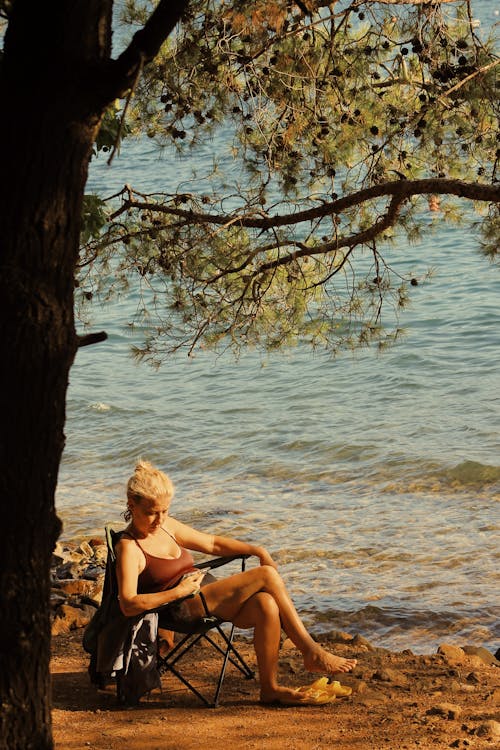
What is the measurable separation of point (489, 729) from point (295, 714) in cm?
70

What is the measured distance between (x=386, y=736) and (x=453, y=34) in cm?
359

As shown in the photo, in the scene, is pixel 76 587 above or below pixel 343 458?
below

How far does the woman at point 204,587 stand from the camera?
160 inches

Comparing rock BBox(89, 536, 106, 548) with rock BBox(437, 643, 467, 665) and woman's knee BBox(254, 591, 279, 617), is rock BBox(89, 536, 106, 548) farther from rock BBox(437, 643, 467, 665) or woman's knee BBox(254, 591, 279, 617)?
woman's knee BBox(254, 591, 279, 617)

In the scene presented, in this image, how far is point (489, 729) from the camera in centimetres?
373

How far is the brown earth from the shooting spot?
145 inches

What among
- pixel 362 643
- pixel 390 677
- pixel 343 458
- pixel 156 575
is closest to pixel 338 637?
pixel 362 643

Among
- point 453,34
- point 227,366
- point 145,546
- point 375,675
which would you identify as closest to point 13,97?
point 145,546

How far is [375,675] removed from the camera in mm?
4512

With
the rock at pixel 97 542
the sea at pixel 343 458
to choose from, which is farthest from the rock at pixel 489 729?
the rock at pixel 97 542

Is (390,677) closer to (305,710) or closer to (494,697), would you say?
(494,697)

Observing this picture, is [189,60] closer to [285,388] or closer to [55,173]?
[55,173]

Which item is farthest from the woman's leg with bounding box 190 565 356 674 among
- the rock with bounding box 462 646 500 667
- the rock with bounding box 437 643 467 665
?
the rock with bounding box 462 646 500 667

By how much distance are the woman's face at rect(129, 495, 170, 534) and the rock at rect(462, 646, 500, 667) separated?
1.82m
